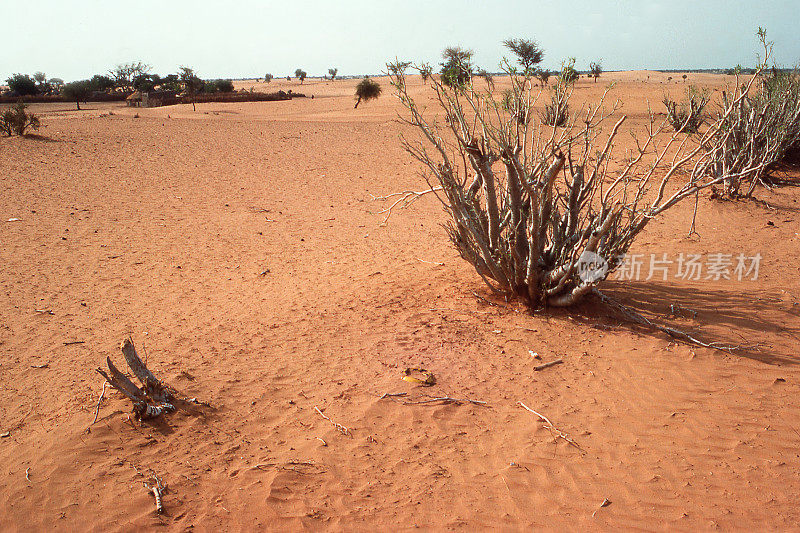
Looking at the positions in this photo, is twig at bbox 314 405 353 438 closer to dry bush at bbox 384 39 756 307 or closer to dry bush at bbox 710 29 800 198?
dry bush at bbox 384 39 756 307

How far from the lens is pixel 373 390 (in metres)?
3.86

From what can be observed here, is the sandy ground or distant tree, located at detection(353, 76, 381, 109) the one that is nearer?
the sandy ground

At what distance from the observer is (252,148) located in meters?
14.2

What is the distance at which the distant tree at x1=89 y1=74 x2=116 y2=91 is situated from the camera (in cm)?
4835

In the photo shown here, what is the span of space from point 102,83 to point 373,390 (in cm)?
5560

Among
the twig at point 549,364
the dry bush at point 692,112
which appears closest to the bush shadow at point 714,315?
the twig at point 549,364

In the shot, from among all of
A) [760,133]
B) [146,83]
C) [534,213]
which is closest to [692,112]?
[760,133]

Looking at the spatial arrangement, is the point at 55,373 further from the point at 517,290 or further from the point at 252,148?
the point at 252,148

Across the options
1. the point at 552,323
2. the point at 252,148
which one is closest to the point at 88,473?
the point at 552,323

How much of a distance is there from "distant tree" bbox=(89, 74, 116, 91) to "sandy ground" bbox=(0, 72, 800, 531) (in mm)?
47703

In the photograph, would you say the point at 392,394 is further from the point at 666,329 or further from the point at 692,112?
the point at 692,112

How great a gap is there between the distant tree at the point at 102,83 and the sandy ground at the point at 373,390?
47.7 meters

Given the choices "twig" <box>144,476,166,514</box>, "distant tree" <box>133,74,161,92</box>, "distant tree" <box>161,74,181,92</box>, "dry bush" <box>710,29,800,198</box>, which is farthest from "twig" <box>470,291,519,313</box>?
"distant tree" <box>133,74,161,92</box>

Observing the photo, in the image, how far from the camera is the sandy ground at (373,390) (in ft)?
9.66
